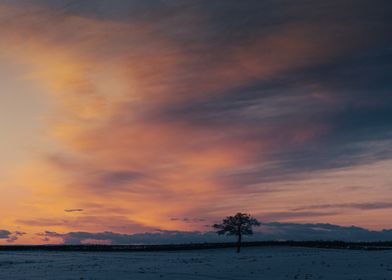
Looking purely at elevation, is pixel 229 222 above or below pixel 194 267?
above

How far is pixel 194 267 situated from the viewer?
6531 cm

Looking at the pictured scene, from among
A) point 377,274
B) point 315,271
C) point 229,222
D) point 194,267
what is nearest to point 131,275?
point 194,267

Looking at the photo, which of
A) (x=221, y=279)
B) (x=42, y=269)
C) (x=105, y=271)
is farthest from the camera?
(x=42, y=269)

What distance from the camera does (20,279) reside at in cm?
5431

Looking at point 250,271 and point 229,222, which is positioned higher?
point 229,222

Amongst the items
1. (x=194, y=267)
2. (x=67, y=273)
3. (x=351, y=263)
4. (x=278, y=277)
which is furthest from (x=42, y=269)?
(x=351, y=263)

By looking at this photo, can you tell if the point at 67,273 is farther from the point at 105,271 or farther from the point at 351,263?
the point at 351,263

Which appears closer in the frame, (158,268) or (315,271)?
(315,271)

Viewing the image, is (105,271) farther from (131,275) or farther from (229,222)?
(229,222)

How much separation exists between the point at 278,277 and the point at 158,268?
17.5 metres

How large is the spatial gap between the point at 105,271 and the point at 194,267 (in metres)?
10.9

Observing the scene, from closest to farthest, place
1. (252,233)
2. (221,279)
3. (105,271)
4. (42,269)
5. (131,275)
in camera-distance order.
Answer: (221,279) → (131,275) → (105,271) → (42,269) → (252,233)

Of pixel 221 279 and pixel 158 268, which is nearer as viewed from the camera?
pixel 221 279

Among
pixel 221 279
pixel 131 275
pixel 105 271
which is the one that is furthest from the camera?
pixel 105 271
